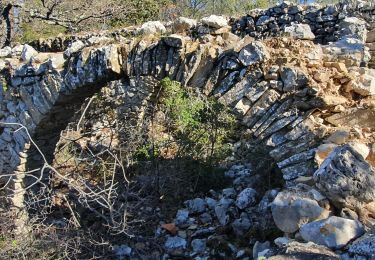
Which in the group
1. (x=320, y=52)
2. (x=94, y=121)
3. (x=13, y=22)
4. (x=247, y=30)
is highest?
(x=320, y=52)

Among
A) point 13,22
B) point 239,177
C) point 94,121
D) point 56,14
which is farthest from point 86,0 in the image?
point 239,177

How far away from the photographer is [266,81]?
3.93 meters

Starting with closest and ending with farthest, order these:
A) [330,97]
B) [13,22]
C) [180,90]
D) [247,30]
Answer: [330,97], [180,90], [247,30], [13,22]

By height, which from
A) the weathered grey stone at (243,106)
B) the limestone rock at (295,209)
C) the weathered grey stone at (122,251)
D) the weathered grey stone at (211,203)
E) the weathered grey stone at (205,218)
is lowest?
the weathered grey stone at (122,251)

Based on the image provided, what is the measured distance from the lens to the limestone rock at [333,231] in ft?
8.98

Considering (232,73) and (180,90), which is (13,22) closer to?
(180,90)

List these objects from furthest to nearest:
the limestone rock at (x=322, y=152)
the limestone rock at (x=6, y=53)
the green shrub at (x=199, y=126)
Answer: the limestone rock at (x=6, y=53), the green shrub at (x=199, y=126), the limestone rock at (x=322, y=152)

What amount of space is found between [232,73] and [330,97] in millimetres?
834

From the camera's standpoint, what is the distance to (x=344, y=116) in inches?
148

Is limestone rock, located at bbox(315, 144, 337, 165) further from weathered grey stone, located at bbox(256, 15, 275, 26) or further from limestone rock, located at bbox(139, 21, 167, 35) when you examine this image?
weathered grey stone, located at bbox(256, 15, 275, 26)

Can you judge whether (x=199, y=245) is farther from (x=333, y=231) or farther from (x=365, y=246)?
(x=365, y=246)

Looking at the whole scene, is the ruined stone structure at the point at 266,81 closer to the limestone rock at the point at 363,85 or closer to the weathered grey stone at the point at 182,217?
the limestone rock at the point at 363,85

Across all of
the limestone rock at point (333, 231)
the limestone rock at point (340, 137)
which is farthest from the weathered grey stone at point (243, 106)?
the limestone rock at point (333, 231)

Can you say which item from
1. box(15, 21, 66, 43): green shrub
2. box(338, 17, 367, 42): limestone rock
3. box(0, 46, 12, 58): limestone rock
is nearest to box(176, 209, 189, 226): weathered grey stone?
box(338, 17, 367, 42): limestone rock
